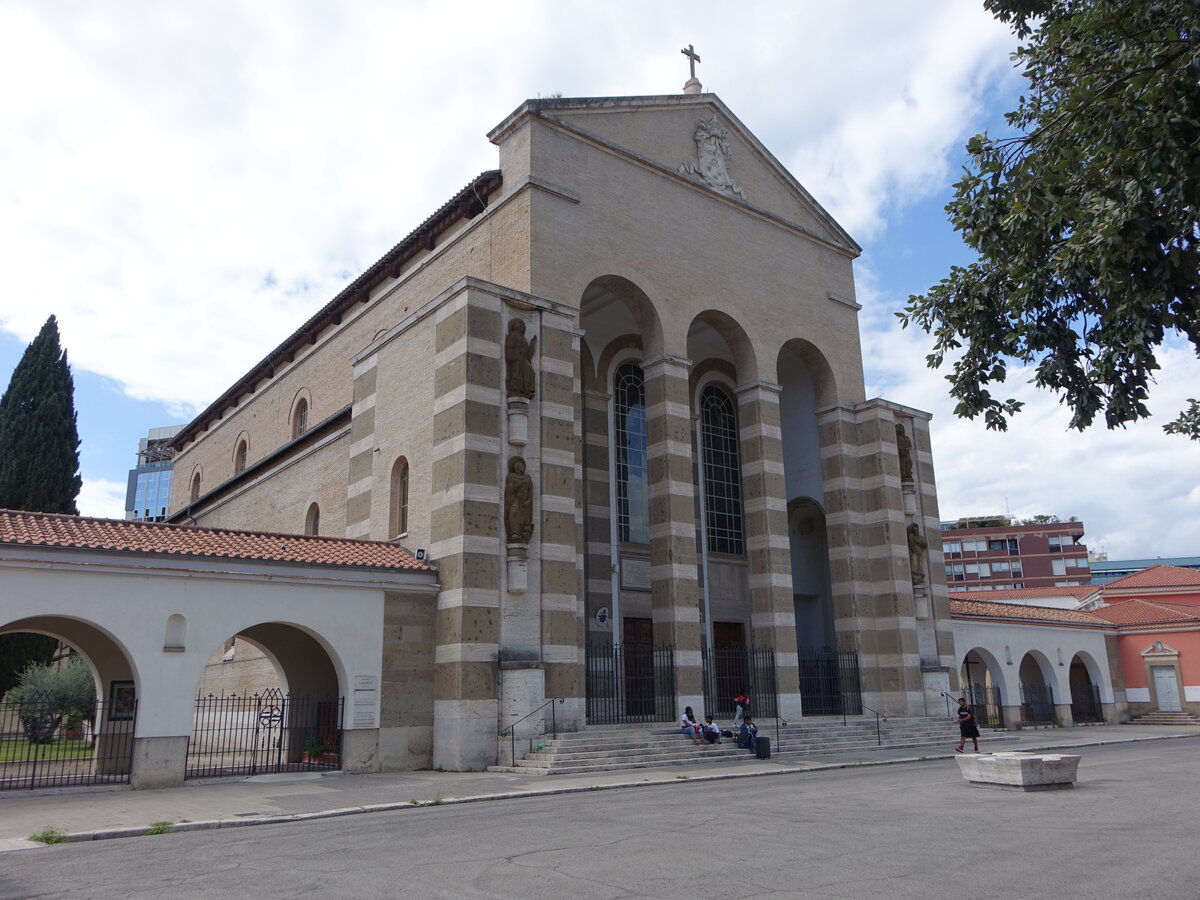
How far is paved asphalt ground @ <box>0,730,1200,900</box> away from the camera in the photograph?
23.8 feet

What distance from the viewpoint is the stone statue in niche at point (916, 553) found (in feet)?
89.3

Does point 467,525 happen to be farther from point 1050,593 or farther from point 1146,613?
point 1050,593

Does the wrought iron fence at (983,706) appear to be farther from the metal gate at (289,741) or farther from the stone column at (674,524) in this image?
the metal gate at (289,741)

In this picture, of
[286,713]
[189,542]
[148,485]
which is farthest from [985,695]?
[148,485]

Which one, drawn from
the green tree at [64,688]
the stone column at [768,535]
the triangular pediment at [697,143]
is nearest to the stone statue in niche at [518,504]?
the stone column at [768,535]

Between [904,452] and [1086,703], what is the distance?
16.6 meters

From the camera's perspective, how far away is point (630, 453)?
27.7 meters

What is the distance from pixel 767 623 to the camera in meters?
24.2

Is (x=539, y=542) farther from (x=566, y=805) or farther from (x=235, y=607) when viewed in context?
(x=566, y=805)

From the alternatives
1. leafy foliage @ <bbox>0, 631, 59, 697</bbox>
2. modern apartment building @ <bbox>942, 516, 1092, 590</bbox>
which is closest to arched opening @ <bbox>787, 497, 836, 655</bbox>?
leafy foliage @ <bbox>0, 631, 59, 697</bbox>

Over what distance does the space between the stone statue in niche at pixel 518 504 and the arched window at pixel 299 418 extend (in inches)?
662

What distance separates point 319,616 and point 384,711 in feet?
7.25

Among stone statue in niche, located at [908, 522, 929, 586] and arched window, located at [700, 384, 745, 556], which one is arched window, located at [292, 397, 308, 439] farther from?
stone statue in niche, located at [908, 522, 929, 586]

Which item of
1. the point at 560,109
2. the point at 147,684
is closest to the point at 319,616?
the point at 147,684
